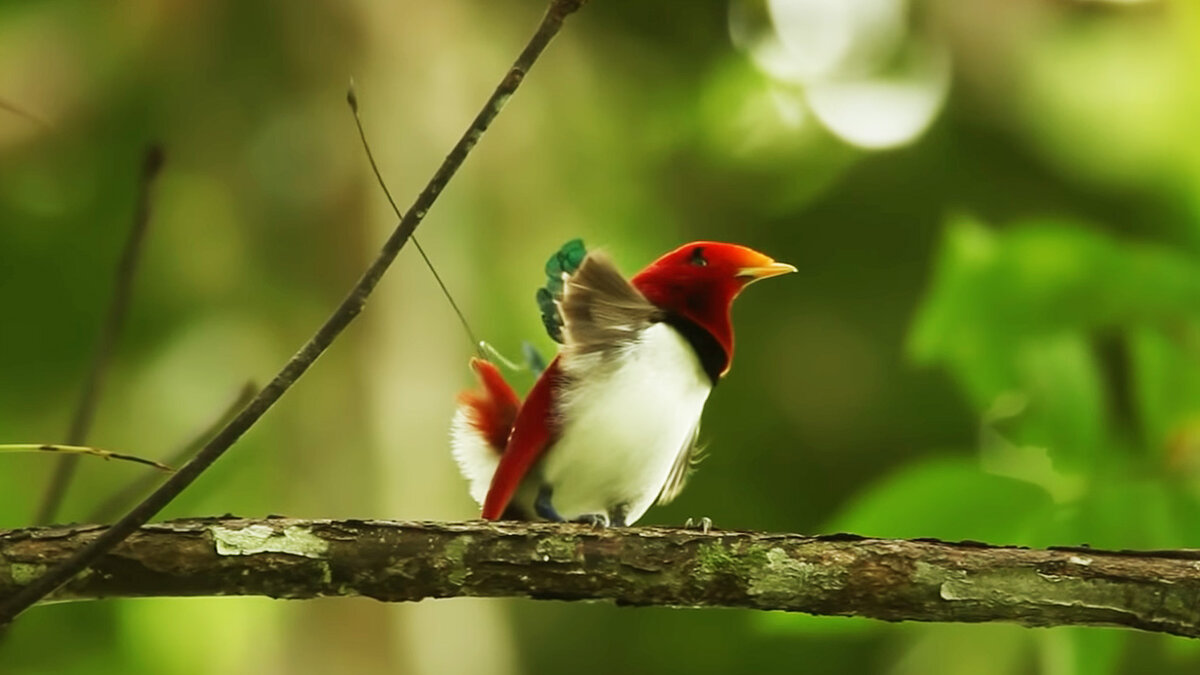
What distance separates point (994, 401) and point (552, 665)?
2.28m

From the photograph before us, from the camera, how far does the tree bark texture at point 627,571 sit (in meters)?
1.46

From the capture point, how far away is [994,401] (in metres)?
1.86

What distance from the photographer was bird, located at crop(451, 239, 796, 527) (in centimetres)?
189

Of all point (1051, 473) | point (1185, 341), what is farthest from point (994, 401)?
point (1185, 341)

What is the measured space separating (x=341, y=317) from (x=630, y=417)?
0.75 meters

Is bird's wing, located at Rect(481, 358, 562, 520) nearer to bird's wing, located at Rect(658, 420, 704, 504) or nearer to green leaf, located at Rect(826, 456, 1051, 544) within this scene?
bird's wing, located at Rect(658, 420, 704, 504)

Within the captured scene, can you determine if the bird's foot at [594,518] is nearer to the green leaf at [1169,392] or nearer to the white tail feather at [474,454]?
the white tail feather at [474,454]

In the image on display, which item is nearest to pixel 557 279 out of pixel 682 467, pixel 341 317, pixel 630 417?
pixel 630 417

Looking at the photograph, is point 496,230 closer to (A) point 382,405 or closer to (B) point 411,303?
(B) point 411,303

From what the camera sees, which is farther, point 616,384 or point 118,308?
point 616,384

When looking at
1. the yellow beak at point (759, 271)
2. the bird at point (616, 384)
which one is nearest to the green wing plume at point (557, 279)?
the bird at point (616, 384)

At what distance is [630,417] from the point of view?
190 cm

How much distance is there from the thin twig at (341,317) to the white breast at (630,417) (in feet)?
2.34

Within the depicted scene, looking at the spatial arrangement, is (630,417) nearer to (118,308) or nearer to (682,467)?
(682,467)
